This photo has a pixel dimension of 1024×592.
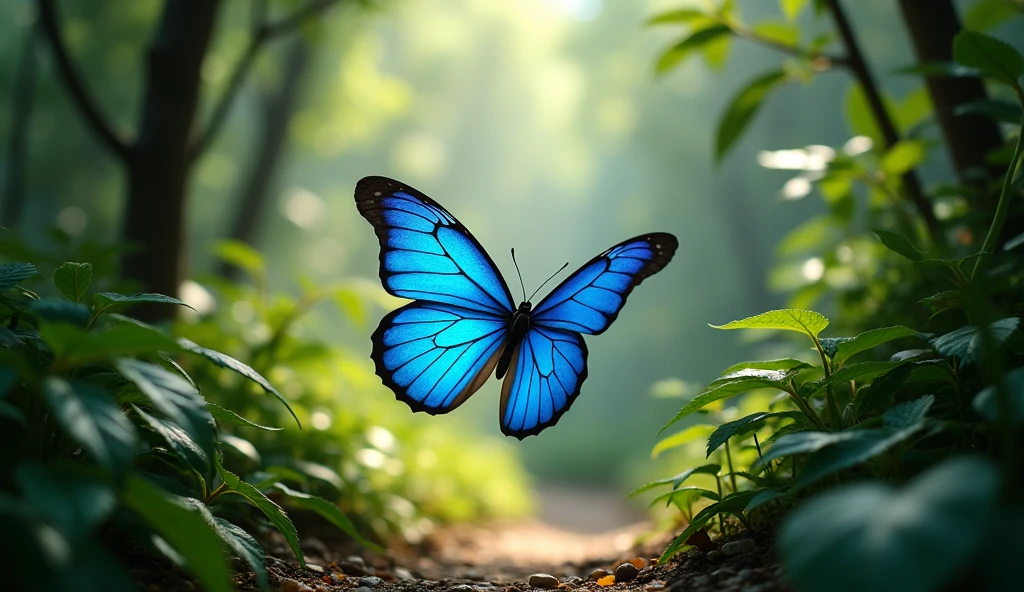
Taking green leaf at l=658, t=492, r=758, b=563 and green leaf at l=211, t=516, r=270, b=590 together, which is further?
green leaf at l=658, t=492, r=758, b=563

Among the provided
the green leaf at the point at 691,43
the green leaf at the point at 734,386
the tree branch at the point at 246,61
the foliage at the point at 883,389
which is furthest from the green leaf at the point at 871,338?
the tree branch at the point at 246,61

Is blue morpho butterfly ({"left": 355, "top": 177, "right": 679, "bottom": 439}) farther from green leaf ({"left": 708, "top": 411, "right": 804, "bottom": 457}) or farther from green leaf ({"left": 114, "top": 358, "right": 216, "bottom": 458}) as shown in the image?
green leaf ({"left": 114, "top": 358, "right": 216, "bottom": 458})

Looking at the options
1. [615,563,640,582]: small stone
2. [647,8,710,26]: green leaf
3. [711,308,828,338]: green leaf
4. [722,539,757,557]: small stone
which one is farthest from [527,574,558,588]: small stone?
[647,8,710,26]: green leaf

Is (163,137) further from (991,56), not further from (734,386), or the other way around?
(991,56)

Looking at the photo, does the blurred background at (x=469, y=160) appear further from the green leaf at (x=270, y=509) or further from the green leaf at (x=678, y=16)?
the green leaf at (x=270, y=509)

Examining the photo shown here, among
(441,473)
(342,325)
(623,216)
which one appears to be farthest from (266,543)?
(623,216)

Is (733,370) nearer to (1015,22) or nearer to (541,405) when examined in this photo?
(541,405)

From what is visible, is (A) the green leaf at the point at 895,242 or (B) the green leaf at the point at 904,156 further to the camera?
(B) the green leaf at the point at 904,156

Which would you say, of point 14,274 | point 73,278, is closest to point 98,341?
point 14,274
